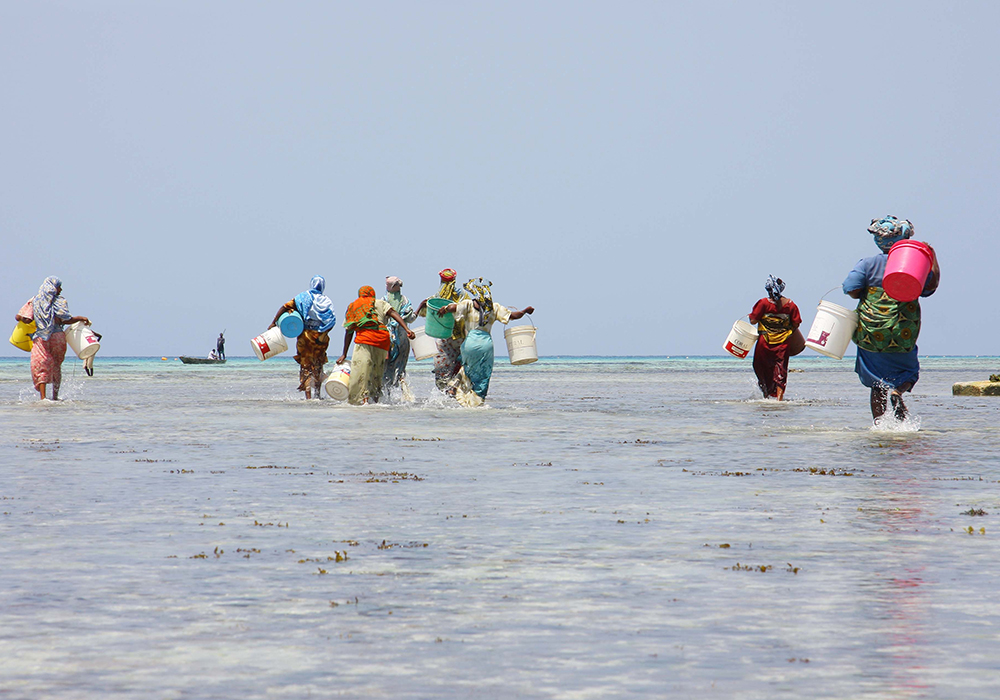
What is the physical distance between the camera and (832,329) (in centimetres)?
1461

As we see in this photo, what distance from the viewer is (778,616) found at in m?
4.82

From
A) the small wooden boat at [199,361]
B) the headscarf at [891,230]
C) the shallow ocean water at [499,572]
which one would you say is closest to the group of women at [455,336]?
the headscarf at [891,230]

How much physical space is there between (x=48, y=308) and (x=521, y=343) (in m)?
7.85

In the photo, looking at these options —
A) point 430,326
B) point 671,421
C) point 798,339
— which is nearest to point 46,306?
point 430,326

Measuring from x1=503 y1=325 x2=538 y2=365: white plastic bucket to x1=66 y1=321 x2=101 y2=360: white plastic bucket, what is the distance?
7.69 metres

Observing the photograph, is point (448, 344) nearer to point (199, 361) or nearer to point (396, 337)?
point (396, 337)

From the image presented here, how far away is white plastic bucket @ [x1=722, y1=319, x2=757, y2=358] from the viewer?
2197 cm

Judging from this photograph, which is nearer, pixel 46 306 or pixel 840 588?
pixel 840 588

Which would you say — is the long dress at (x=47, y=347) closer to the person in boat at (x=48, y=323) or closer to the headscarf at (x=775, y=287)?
the person in boat at (x=48, y=323)

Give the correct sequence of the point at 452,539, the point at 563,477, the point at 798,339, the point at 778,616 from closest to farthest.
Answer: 1. the point at 778,616
2. the point at 452,539
3. the point at 563,477
4. the point at 798,339

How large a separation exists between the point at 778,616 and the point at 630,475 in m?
5.21

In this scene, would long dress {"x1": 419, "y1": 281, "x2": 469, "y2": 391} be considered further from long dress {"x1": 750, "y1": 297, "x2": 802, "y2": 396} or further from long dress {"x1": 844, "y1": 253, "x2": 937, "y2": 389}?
long dress {"x1": 844, "y1": 253, "x2": 937, "y2": 389}

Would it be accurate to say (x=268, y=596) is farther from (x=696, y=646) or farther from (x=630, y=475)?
(x=630, y=475)

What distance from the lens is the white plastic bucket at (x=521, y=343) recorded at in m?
18.8
